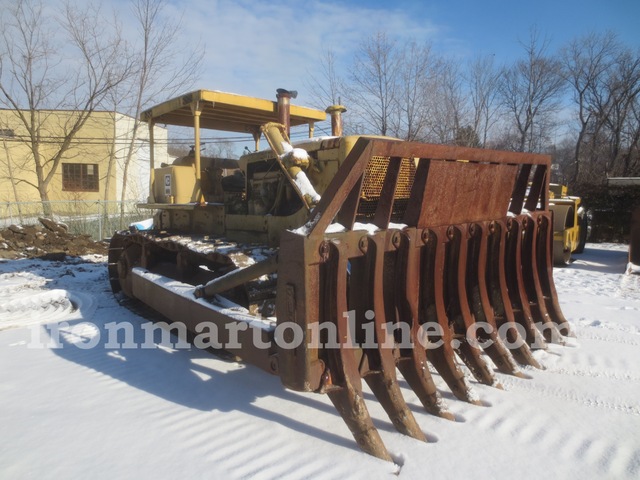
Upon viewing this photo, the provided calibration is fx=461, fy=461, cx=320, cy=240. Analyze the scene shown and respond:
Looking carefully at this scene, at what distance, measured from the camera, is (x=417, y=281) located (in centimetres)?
306

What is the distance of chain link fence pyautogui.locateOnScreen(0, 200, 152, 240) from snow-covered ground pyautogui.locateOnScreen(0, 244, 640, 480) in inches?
465

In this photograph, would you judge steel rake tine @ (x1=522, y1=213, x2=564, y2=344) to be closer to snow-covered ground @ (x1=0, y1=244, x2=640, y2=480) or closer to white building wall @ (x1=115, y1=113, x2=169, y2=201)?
snow-covered ground @ (x1=0, y1=244, x2=640, y2=480)

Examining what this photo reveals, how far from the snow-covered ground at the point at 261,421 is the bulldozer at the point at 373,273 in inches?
7.7

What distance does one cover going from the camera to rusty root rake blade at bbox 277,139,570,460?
8.41ft

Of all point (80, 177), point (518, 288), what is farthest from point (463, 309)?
point (80, 177)

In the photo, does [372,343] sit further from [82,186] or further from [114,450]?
[82,186]

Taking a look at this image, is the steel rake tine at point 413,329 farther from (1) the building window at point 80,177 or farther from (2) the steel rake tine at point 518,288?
(1) the building window at point 80,177

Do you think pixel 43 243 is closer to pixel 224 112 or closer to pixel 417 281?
pixel 224 112

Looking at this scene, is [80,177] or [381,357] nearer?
[381,357]

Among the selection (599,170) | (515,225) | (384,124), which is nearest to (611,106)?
(599,170)

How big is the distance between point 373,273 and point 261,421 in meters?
1.23

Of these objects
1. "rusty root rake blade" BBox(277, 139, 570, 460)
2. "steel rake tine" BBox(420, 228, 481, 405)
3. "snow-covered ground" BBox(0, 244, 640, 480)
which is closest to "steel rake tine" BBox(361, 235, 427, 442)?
"rusty root rake blade" BBox(277, 139, 570, 460)

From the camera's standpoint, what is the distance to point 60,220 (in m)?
15.7

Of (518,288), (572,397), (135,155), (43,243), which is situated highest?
(135,155)
